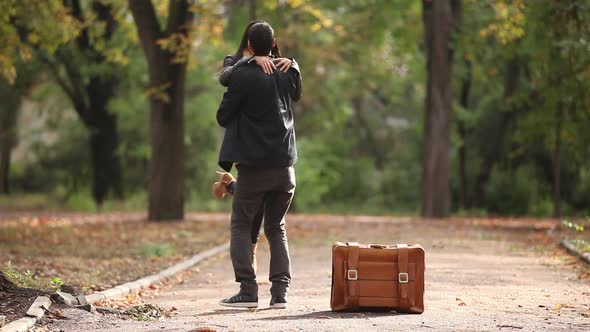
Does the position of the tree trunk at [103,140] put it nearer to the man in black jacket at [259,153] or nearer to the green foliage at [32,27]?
the green foliage at [32,27]

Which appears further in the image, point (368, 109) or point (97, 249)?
point (368, 109)

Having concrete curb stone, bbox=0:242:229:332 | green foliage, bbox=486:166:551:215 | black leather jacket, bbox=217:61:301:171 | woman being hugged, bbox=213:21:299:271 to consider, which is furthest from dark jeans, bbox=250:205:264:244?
green foliage, bbox=486:166:551:215

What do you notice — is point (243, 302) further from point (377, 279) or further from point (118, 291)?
point (118, 291)

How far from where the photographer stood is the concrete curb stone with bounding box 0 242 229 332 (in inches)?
297

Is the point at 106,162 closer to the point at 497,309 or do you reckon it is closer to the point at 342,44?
the point at 342,44

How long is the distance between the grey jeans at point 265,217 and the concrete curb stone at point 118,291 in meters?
1.46

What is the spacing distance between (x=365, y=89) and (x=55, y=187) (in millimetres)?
12846

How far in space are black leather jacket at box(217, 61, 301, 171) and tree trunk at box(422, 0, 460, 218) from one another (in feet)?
57.9

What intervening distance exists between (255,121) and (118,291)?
260 cm

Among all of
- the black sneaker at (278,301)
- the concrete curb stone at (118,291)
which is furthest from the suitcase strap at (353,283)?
the concrete curb stone at (118,291)

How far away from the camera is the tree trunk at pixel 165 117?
22.7 metres

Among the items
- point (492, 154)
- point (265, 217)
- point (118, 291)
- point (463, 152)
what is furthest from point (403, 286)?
point (492, 154)

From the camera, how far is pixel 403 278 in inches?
325

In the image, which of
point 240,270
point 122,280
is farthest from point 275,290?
point 122,280
